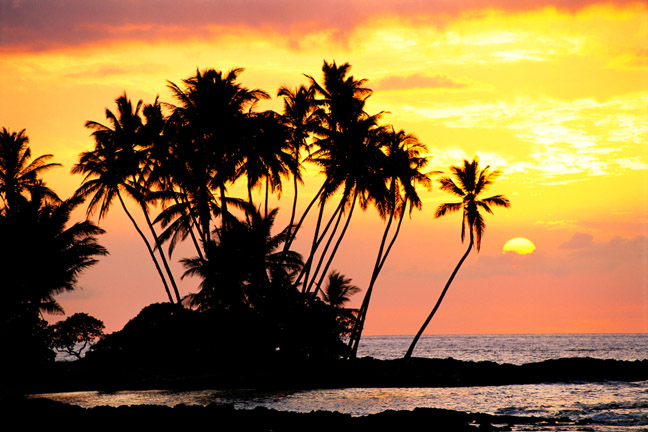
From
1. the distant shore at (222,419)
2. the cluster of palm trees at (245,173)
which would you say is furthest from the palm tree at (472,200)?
the distant shore at (222,419)

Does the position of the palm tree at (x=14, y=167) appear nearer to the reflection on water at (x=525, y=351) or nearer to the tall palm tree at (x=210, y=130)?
the tall palm tree at (x=210, y=130)

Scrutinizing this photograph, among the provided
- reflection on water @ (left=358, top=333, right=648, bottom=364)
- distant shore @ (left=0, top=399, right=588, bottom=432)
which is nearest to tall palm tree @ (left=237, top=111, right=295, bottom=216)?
distant shore @ (left=0, top=399, right=588, bottom=432)

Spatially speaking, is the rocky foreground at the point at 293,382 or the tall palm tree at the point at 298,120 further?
the tall palm tree at the point at 298,120

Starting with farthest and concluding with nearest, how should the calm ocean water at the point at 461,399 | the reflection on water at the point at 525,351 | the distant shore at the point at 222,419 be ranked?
1. the reflection on water at the point at 525,351
2. the calm ocean water at the point at 461,399
3. the distant shore at the point at 222,419

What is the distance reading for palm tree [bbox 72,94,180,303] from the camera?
44031mm

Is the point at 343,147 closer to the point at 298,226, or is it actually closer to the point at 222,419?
the point at 298,226

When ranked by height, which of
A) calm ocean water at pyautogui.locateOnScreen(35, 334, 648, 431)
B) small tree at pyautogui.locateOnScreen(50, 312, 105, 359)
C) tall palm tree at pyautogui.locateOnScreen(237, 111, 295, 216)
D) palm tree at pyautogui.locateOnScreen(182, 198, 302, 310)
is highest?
tall palm tree at pyautogui.locateOnScreen(237, 111, 295, 216)

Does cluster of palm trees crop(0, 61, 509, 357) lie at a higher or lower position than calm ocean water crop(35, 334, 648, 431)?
higher

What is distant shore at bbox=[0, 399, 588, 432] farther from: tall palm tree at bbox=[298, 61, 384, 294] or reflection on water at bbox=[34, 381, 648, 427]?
tall palm tree at bbox=[298, 61, 384, 294]

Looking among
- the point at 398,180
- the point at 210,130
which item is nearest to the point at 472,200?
the point at 398,180

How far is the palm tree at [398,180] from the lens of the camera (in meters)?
44.5

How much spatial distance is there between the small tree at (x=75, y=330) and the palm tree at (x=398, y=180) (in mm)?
16691

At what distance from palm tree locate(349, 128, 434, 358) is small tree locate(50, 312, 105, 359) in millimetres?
16691

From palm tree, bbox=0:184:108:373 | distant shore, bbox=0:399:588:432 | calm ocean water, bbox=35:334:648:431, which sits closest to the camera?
distant shore, bbox=0:399:588:432
